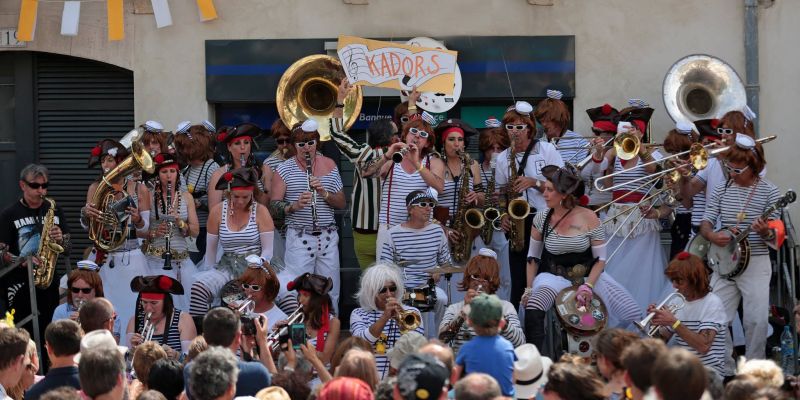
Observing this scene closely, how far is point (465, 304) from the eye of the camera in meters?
9.50

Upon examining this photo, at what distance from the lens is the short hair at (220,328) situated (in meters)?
7.20

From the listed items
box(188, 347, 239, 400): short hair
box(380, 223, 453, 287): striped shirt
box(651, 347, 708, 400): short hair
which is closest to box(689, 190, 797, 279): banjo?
box(380, 223, 453, 287): striped shirt

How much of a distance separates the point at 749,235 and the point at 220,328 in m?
4.77

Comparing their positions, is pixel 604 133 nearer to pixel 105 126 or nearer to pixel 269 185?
pixel 269 185

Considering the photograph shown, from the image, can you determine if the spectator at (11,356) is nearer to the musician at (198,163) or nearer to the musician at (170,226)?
the musician at (170,226)

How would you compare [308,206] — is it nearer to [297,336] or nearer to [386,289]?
[386,289]

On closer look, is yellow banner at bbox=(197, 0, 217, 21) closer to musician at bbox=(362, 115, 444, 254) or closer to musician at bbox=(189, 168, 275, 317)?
musician at bbox=(189, 168, 275, 317)

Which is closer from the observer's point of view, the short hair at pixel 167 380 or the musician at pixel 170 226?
the short hair at pixel 167 380

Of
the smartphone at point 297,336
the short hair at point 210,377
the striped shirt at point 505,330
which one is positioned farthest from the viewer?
the striped shirt at point 505,330

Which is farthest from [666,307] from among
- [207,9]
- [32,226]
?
[207,9]

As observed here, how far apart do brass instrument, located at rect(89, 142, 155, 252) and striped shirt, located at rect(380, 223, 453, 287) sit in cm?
227

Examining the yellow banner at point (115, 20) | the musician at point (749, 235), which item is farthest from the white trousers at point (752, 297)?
the yellow banner at point (115, 20)

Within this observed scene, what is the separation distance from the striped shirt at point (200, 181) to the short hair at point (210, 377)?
18.0ft

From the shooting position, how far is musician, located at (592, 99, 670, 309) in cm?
1084
